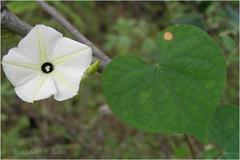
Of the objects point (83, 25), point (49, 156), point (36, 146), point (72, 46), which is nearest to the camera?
point (72, 46)

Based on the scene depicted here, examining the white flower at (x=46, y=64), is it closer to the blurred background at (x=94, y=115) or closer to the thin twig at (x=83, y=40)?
the thin twig at (x=83, y=40)

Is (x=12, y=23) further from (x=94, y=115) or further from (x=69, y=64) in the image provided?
(x=94, y=115)

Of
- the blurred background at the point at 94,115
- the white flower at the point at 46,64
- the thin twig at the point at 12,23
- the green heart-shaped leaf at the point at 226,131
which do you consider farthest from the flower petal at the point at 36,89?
the blurred background at the point at 94,115

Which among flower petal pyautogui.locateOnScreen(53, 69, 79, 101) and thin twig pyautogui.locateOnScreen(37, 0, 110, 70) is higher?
thin twig pyautogui.locateOnScreen(37, 0, 110, 70)

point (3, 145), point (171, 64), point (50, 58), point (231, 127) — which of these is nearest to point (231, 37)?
point (231, 127)

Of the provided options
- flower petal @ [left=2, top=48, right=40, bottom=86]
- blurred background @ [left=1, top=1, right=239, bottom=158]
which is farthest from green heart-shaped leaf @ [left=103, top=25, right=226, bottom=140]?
blurred background @ [left=1, top=1, right=239, bottom=158]

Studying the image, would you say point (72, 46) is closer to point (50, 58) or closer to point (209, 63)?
point (50, 58)

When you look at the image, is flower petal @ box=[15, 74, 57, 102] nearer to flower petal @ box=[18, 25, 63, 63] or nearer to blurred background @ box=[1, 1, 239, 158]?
flower petal @ box=[18, 25, 63, 63]
